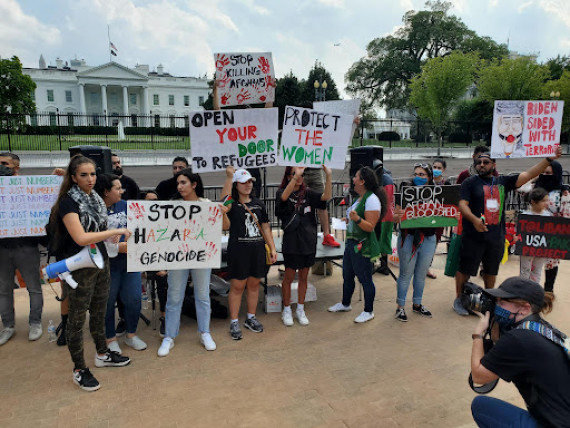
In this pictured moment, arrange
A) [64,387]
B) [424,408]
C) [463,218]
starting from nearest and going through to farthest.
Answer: [424,408], [64,387], [463,218]

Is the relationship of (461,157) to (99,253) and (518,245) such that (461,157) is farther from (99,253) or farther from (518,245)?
(99,253)

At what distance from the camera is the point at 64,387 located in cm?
389

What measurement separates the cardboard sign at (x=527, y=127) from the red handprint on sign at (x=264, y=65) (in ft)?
10.5

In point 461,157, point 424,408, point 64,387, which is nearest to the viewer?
point 424,408

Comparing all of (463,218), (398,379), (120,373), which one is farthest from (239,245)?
(463,218)

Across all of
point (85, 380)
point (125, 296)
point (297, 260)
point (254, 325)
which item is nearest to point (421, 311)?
point (297, 260)

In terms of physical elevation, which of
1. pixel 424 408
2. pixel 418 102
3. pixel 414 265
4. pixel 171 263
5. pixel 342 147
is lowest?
pixel 424 408

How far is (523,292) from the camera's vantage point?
2.38 meters

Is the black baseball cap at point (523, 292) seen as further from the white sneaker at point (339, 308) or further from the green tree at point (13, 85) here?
the green tree at point (13, 85)

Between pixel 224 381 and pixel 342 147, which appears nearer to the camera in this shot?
pixel 224 381

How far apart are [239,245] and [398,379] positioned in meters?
2.12

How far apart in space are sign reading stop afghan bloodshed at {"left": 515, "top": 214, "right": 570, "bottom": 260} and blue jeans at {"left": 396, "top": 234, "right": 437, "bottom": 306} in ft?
3.67

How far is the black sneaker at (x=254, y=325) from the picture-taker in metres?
5.07

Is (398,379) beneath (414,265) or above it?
beneath
